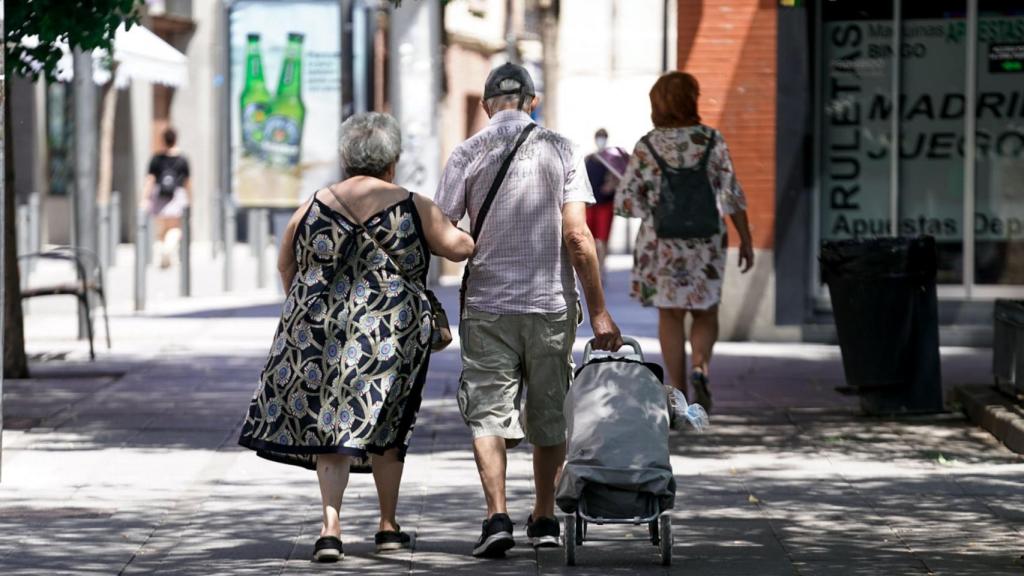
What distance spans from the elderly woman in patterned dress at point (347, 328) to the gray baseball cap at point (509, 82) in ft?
1.51

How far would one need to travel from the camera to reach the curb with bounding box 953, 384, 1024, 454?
1017cm

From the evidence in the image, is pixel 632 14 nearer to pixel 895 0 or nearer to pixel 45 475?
pixel 895 0

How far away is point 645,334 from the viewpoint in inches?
658

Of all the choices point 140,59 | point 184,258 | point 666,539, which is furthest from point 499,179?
point 184,258

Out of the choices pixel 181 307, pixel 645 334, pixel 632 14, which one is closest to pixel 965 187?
pixel 645 334

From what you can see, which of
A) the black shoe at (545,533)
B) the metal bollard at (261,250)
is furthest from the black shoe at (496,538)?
the metal bollard at (261,250)

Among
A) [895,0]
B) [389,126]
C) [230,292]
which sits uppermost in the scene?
[895,0]

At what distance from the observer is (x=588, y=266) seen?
7.35m

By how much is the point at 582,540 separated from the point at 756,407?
482cm

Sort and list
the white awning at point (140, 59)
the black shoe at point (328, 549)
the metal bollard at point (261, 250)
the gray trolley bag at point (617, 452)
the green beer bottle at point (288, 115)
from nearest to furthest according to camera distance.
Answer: the gray trolley bag at point (617, 452) < the black shoe at point (328, 549) < the white awning at point (140, 59) < the metal bollard at point (261, 250) < the green beer bottle at point (288, 115)

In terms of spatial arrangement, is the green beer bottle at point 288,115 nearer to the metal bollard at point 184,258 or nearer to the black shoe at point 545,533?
the metal bollard at point 184,258

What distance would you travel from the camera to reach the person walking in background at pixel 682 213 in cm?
1073

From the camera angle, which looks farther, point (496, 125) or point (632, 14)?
point (632, 14)

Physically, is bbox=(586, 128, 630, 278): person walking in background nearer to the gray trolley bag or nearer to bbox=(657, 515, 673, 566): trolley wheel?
the gray trolley bag
